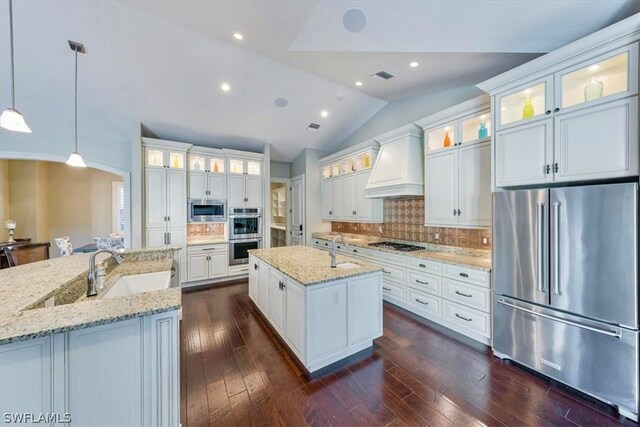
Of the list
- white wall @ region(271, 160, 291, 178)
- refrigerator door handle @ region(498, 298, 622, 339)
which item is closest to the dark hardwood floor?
refrigerator door handle @ region(498, 298, 622, 339)

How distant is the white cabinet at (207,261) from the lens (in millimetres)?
4699

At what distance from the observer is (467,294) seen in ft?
9.14

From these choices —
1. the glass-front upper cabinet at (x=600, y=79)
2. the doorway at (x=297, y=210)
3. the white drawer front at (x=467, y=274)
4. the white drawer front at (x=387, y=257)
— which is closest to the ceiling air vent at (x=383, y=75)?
the glass-front upper cabinet at (x=600, y=79)

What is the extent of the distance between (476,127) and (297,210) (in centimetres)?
431

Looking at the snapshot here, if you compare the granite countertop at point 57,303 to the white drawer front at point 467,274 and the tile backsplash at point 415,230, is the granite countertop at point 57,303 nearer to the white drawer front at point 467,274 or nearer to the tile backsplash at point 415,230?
the white drawer front at point 467,274

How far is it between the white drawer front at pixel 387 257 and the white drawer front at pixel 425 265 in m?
0.10

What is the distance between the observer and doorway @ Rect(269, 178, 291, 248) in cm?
682

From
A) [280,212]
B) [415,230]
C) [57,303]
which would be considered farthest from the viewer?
[280,212]

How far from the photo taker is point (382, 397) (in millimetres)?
1952

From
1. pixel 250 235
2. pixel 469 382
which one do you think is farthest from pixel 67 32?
pixel 469 382

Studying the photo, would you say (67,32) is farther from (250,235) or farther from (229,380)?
(229,380)

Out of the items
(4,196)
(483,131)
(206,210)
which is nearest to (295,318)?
(483,131)

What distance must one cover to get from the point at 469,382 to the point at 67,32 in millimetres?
5756

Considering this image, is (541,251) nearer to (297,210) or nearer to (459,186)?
(459,186)
